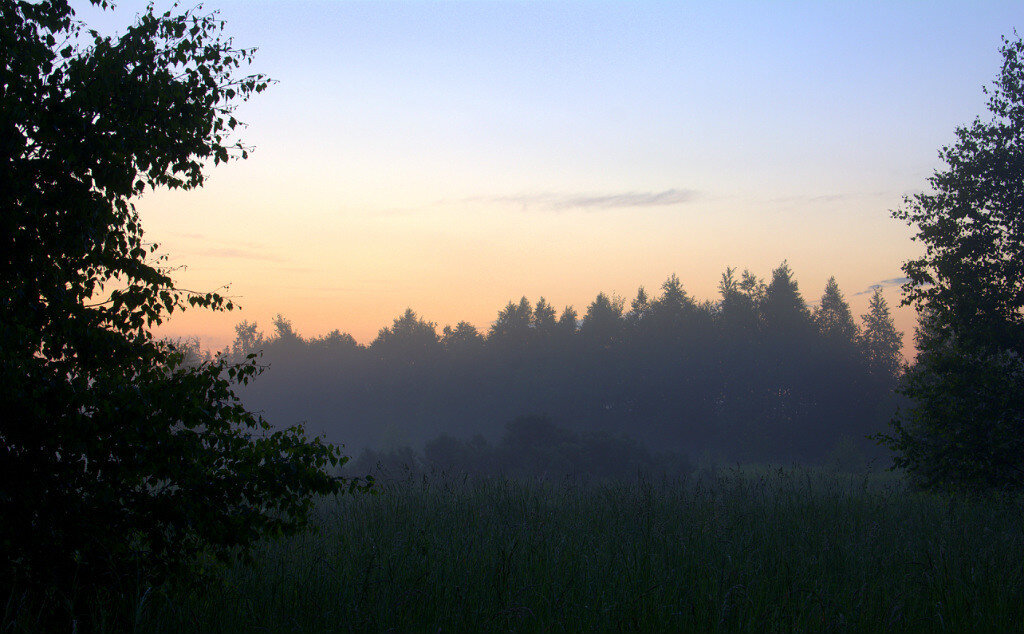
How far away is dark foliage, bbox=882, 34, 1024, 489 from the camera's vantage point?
11844 millimetres

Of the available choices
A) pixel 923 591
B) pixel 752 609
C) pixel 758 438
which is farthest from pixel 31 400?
pixel 758 438

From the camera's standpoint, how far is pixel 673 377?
214ft

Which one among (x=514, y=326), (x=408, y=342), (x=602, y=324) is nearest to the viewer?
(x=602, y=324)

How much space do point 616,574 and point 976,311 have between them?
10801 mm

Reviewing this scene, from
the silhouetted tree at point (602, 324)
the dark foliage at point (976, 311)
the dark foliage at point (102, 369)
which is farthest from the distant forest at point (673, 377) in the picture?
the dark foliage at point (102, 369)

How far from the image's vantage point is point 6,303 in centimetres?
464

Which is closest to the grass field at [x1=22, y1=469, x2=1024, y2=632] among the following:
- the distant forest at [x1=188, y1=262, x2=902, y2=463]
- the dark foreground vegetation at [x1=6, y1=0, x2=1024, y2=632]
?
the dark foreground vegetation at [x1=6, y1=0, x2=1024, y2=632]

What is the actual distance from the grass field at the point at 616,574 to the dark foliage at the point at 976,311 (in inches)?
133

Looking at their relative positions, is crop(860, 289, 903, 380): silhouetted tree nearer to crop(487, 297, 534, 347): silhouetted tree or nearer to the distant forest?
the distant forest

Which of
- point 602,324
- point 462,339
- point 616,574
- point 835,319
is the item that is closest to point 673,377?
point 602,324

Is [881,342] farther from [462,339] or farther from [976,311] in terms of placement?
[976,311]

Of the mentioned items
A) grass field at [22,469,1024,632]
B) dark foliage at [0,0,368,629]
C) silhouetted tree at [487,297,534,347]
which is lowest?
grass field at [22,469,1024,632]

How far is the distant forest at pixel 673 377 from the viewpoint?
59.7 meters

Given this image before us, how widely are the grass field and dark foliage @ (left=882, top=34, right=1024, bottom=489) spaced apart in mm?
3382
